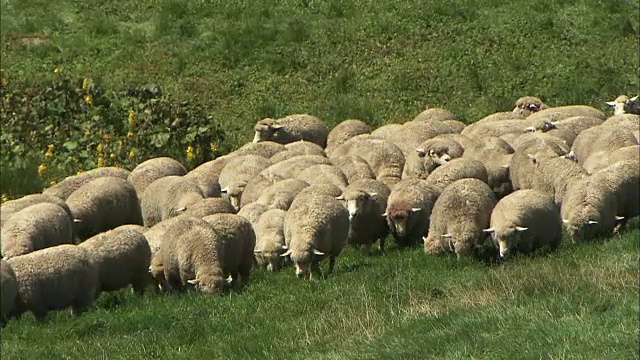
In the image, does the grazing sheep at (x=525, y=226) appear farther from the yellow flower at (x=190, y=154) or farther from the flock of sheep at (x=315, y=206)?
the yellow flower at (x=190, y=154)

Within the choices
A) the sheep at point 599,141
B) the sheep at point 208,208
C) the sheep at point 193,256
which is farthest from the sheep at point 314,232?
the sheep at point 599,141

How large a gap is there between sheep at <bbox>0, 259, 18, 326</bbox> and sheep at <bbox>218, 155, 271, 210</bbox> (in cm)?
474

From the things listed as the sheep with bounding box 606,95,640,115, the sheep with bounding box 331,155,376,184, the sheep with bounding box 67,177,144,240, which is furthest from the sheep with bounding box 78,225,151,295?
the sheep with bounding box 606,95,640,115

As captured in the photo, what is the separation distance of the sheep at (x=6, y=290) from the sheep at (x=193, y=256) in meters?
1.95

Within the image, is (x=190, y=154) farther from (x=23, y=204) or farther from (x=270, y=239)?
(x=270, y=239)

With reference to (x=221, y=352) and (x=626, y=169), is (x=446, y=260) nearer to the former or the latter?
(x=626, y=169)

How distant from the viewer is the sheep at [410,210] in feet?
49.9

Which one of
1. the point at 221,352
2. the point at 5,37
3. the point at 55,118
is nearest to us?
the point at 221,352

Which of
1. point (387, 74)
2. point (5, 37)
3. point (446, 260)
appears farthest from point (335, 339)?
point (5, 37)

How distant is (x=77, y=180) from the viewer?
1827 centimetres

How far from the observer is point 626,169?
1482 cm

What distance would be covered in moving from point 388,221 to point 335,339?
4633mm

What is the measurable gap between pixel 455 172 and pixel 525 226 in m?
2.61

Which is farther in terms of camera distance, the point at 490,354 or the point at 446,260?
the point at 446,260
